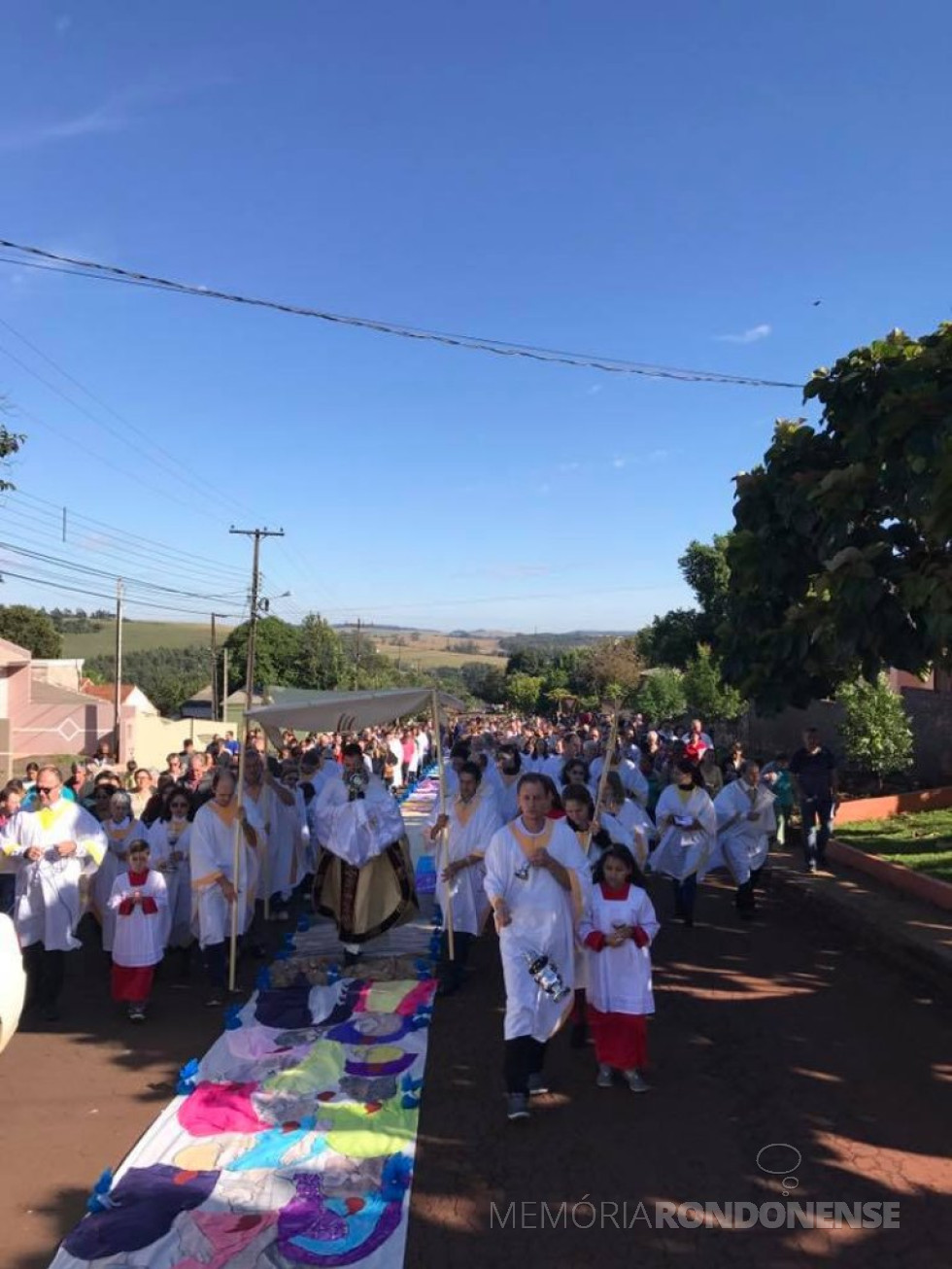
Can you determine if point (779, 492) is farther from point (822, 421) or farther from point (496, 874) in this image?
point (496, 874)

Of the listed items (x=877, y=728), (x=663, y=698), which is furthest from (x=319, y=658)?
(x=877, y=728)

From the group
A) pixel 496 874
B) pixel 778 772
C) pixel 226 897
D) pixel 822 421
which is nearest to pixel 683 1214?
pixel 496 874

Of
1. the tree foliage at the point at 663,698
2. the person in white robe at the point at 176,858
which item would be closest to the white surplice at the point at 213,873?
the person in white robe at the point at 176,858

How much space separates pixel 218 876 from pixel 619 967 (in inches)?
129

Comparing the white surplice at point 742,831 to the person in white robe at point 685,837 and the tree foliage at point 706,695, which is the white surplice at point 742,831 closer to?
the person in white robe at point 685,837

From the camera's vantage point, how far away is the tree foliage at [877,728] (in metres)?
14.9

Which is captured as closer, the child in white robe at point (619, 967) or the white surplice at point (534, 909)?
the white surplice at point (534, 909)

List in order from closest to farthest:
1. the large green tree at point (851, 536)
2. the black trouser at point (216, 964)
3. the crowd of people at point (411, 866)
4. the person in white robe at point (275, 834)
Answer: the crowd of people at point (411, 866), the large green tree at point (851, 536), the black trouser at point (216, 964), the person in white robe at point (275, 834)

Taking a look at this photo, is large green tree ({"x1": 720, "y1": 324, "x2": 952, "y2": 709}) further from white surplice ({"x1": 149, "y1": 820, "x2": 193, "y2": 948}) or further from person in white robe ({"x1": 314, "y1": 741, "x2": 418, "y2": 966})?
white surplice ({"x1": 149, "y1": 820, "x2": 193, "y2": 948})

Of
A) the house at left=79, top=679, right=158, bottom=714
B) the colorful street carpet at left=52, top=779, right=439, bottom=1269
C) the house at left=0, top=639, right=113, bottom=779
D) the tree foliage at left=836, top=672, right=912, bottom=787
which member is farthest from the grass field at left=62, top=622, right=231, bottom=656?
the colorful street carpet at left=52, top=779, right=439, bottom=1269

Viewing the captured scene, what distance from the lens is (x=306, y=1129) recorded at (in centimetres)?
471

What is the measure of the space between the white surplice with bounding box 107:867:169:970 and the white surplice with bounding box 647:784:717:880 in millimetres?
4669

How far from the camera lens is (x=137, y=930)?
6629 millimetres

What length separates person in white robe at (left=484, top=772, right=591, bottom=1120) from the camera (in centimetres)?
489
